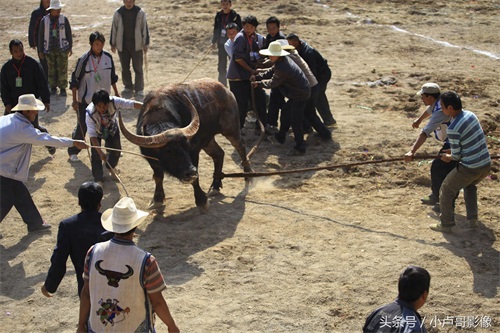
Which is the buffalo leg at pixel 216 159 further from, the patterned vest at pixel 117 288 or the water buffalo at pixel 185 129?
the patterned vest at pixel 117 288

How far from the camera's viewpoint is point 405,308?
184 inches

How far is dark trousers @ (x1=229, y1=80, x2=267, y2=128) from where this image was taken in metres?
12.1

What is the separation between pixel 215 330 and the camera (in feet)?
22.9

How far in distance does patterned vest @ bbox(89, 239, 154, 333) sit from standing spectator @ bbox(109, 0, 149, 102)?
9.48 meters

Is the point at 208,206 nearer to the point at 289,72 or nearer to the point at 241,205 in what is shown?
the point at 241,205

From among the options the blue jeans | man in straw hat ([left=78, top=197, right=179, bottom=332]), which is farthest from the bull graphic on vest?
the blue jeans

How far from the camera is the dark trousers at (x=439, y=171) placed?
30.2ft

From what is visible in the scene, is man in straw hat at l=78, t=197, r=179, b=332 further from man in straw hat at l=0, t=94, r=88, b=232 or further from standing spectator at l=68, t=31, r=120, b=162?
standing spectator at l=68, t=31, r=120, b=162

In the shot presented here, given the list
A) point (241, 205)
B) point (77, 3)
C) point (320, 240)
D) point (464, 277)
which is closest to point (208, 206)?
point (241, 205)

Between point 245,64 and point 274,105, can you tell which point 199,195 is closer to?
point 245,64

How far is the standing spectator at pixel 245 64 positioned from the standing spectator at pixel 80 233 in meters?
6.35

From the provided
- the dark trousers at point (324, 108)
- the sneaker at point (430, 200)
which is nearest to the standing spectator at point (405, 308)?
the sneaker at point (430, 200)

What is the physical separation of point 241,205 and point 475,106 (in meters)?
5.30

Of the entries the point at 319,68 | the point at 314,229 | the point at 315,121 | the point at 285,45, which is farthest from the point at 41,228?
the point at 319,68
